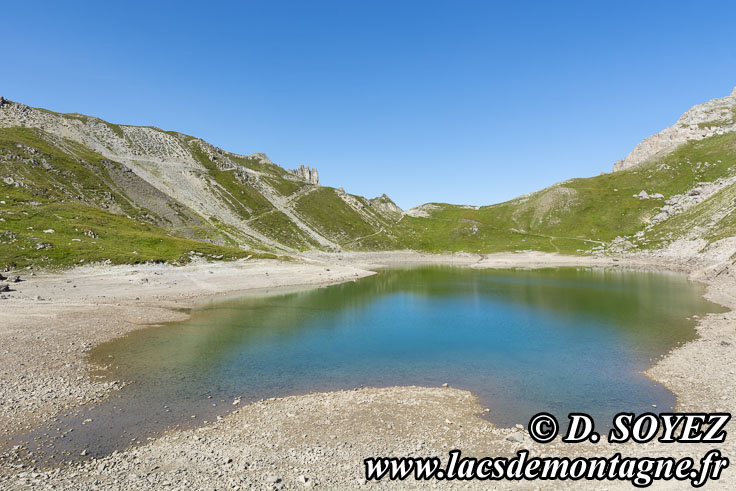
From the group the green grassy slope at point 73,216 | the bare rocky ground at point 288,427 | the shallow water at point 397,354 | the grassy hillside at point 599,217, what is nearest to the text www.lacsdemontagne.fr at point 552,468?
the bare rocky ground at point 288,427

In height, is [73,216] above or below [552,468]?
above

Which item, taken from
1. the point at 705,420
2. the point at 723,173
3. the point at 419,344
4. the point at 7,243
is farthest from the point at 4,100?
the point at 723,173

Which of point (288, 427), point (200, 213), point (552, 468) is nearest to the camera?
point (552, 468)

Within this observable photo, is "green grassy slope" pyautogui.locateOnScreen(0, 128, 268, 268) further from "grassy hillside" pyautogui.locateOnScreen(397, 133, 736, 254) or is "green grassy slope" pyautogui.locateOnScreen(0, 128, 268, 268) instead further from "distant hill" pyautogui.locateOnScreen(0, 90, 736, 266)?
"grassy hillside" pyautogui.locateOnScreen(397, 133, 736, 254)

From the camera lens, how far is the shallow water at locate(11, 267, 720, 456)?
2378 centimetres

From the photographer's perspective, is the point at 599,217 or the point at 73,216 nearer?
the point at 73,216

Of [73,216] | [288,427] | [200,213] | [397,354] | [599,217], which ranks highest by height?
[200,213]

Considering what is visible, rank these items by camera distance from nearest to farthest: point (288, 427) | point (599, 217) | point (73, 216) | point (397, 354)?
point (288, 427) → point (397, 354) → point (73, 216) → point (599, 217)

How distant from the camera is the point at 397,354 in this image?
120ft

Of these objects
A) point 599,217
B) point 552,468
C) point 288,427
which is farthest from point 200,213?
point 599,217

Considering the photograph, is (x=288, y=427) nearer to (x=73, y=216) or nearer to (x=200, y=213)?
(x=73, y=216)

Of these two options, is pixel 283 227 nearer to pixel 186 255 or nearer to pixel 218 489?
pixel 186 255

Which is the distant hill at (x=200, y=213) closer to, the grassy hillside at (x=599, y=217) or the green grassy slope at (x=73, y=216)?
the green grassy slope at (x=73, y=216)

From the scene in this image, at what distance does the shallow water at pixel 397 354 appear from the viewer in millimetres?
23781
